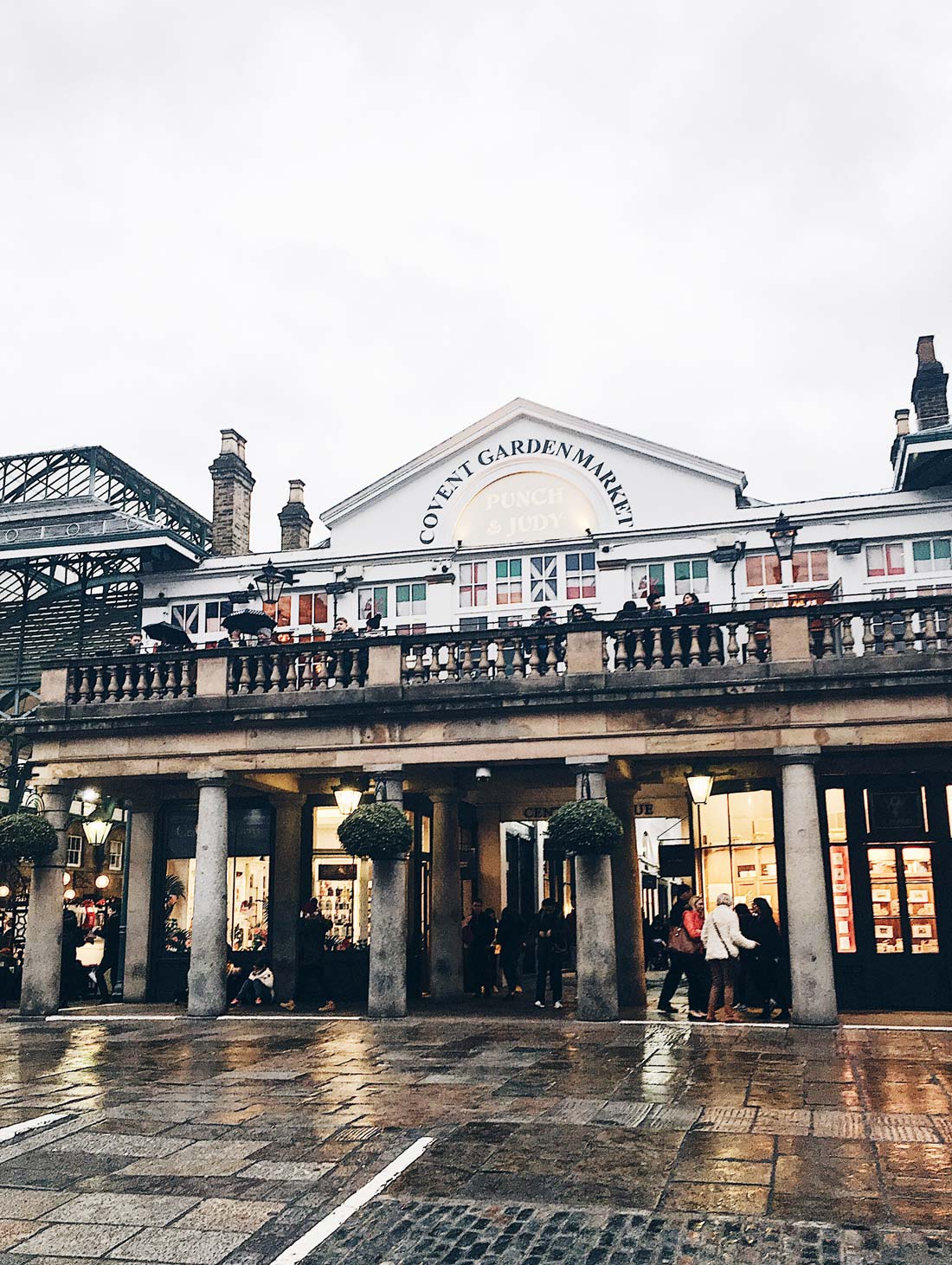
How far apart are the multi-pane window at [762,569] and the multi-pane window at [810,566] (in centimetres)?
46

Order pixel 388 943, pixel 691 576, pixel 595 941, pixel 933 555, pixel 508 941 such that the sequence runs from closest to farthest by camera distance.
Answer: pixel 595 941, pixel 388 943, pixel 508 941, pixel 933 555, pixel 691 576

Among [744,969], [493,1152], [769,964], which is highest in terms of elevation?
[769,964]

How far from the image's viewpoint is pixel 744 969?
17203 millimetres

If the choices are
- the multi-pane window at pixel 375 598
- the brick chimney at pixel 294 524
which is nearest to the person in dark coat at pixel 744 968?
the multi-pane window at pixel 375 598

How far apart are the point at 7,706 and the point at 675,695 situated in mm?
22797

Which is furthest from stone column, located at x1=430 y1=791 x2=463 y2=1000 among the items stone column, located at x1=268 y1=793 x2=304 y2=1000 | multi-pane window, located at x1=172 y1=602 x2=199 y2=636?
multi-pane window, located at x1=172 y1=602 x2=199 y2=636

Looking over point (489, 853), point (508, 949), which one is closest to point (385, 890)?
point (508, 949)

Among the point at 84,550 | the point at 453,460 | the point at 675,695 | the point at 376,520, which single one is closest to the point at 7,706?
the point at 84,550

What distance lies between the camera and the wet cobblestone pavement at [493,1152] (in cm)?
616

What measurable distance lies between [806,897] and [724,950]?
1428 mm

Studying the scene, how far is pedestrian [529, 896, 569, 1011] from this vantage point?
18.0m

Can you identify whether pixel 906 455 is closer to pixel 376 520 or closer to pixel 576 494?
pixel 576 494

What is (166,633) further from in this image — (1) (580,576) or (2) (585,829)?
(1) (580,576)

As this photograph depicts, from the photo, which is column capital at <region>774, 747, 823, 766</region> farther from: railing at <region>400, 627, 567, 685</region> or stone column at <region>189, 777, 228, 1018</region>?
stone column at <region>189, 777, 228, 1018</region>
